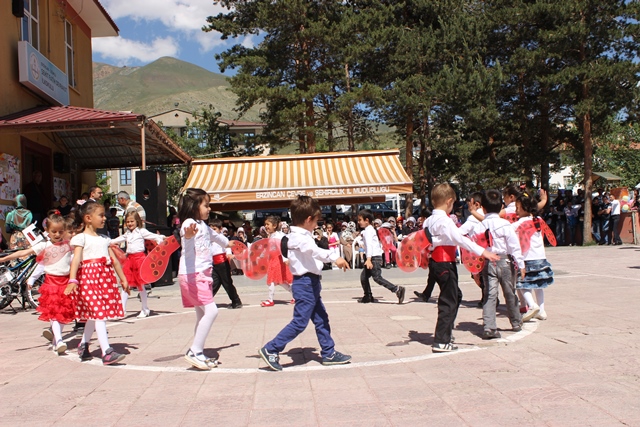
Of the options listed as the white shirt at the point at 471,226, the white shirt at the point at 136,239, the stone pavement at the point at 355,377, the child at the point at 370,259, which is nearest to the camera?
the stone pavement at the point at 355,377

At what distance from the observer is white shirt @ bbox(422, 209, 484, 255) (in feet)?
A: 20.7

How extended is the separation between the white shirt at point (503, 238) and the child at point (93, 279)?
433 cm

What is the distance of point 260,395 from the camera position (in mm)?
5043

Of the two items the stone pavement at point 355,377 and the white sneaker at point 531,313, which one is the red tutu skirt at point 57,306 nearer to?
the stone pavement at point 355,377

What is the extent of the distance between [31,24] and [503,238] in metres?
15.0

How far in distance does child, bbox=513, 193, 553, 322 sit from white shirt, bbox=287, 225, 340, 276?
3.46 meters

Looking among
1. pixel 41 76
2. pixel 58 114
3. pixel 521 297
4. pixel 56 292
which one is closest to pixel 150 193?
pixel 58 114

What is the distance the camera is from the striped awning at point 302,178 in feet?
74.4

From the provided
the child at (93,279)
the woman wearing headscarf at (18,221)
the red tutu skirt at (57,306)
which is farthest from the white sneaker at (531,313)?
the woman wearing headscarf at (18,221)

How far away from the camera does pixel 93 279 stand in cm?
667

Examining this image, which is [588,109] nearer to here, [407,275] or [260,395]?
[407,275]

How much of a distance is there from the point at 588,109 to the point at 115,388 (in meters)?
23.6

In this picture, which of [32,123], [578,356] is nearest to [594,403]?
[578,356]

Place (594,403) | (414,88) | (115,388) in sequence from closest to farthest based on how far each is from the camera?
1. (594,403)
2. (115,388)
3. (414,88)
